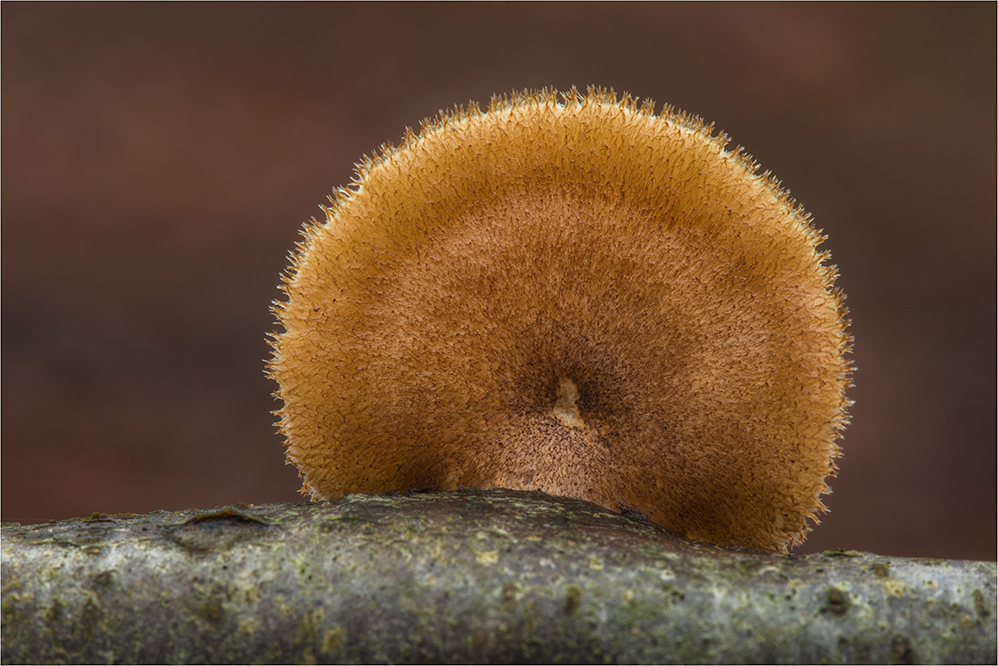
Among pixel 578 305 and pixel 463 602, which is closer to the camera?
pixel 463 602

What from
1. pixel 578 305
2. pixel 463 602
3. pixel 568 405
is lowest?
pixel 463 602

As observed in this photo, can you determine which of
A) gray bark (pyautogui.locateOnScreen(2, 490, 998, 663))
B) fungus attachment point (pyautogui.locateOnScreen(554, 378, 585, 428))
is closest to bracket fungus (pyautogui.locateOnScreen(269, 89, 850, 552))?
fungus attachment point (pyautogui.locateOnScreen(554, 378, 585, 428))

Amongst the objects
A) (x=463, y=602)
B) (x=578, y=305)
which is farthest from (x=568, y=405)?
(x=463, y=602)

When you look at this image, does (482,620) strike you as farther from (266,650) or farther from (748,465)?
(748,465)

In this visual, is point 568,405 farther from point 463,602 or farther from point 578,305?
point 463,602

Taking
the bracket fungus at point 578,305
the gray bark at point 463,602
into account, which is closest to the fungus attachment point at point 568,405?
the bracket fungus at point 578,305

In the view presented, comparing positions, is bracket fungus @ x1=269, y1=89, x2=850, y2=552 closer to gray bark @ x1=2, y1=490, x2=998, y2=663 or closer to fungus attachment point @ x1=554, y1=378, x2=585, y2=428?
fungus attachment point @ x1=554, y1=378, x2=585, y2=428

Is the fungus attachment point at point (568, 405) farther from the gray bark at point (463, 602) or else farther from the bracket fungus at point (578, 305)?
the gray bark at point (463, 602)
